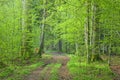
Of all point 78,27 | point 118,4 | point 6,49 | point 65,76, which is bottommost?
point 65,76

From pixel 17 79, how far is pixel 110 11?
858 centimetres

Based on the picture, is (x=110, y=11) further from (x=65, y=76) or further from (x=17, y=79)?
(x=17, y=79)

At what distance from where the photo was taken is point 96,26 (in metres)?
20.9

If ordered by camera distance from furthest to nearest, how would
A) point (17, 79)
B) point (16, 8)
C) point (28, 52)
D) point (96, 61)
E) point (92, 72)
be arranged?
point (28, 52)
point (16, 8)
point (96, 61)
point (92, 72)
point (17, 79)

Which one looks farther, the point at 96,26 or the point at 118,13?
the point at 96,26

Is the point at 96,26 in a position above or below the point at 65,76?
above

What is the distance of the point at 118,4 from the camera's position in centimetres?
Answer: 1617

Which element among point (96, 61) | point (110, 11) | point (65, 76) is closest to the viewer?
point (65, 76)

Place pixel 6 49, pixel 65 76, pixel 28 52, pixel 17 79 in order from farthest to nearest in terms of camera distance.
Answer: pixel 28 52 < pixel 6 49 < pixel 65 76 < pixel 17 79

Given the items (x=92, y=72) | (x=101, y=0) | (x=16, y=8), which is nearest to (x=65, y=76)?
(x=92, y=72)

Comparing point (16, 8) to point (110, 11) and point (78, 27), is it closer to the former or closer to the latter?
point (78, 27)

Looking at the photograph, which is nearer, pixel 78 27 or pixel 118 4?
pixel 118 4

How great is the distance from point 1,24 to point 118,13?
375 inches

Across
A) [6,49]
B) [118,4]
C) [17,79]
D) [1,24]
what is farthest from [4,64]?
[118,4]
